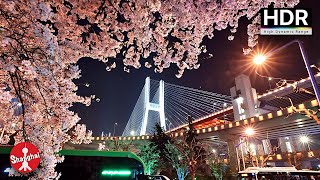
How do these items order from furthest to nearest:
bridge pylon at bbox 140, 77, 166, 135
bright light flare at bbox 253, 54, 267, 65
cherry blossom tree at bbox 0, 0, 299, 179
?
bridge pylon at bbox 140, 77, 166, 135, bright light flare at bbox 253, 54, 267, 65, cherry blossom tree at bbox 0, 0, 299, 179

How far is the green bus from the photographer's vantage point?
20.6 ft

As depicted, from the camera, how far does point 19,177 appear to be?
555cm

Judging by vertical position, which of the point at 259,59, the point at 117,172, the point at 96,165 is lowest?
the point at 117,172

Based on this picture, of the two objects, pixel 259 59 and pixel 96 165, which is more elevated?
pixel 259 59

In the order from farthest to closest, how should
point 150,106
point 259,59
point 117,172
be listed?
1. point 150,106
2. point 259,59
3. point 117,172

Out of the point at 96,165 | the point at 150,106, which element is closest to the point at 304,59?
the point at 96,165

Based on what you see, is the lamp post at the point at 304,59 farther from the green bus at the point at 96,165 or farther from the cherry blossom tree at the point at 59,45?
the green bus at the point at 96,165

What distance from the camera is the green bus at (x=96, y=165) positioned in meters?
6.28

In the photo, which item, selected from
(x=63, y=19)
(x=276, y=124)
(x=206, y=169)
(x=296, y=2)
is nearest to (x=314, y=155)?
(x=276, y=124)

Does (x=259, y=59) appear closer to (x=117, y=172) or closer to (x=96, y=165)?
(x=117, y=172)

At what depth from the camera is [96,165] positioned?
21.3ft

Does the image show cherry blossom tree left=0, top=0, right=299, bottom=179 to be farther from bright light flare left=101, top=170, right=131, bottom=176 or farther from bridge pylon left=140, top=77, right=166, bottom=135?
bridge pylon left=140, top=77, right=166, bottom=135

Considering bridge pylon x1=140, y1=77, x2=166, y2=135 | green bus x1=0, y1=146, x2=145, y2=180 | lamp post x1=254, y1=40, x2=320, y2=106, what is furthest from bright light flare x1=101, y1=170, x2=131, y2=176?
bridge pylon x1=140, y1=77, x2=166, y2=135

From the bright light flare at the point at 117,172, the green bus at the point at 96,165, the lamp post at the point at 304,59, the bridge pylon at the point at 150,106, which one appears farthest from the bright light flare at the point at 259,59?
the bridge pylon at the point at 150,106
